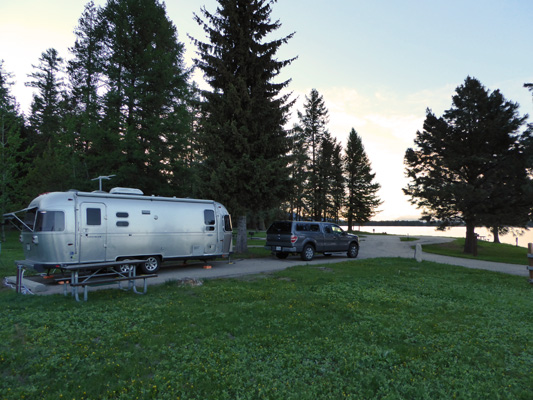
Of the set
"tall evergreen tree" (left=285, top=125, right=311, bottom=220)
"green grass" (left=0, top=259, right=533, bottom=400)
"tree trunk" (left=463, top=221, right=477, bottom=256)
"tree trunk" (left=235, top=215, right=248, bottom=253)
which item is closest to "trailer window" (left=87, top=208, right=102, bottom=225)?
"green grass" (left=0, top=259, right=533, bottom=400)

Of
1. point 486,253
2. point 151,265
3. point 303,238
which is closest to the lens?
point 151,265

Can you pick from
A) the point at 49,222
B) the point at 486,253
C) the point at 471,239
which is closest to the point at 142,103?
the point at 49,222

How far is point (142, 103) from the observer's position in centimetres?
2230

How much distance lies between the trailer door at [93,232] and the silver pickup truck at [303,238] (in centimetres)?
840

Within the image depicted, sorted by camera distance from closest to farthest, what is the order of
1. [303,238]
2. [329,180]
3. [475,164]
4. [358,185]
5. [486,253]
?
[303,238] → [475,164] → [486,253] → [329,180] → [358,185]

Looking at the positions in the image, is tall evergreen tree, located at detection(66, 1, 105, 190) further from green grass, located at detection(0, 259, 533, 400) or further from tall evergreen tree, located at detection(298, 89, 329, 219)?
tall evergreen tree, located at detection(298, 89, 329, 219)

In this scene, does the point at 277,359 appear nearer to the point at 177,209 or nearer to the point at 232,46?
the point at 177,209

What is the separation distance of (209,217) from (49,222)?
594cm

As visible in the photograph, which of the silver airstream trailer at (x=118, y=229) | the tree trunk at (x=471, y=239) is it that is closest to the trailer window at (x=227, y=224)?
the silver airstream trailer at (x=118, y=229)

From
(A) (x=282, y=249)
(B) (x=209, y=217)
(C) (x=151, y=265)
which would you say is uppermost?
(B) (x=209, y=217)

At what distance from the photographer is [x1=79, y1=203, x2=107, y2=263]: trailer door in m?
10.7

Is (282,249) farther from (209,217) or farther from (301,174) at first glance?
(301,174)

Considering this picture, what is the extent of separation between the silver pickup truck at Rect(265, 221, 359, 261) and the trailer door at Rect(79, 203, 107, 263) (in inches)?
331

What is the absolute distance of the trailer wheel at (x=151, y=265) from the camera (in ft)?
40.6
